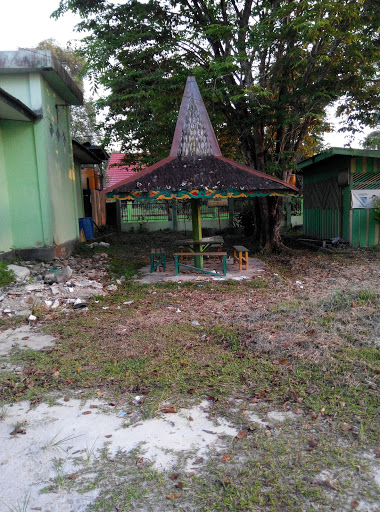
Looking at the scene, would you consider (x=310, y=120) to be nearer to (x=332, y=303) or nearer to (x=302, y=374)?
(x=332, y=303)

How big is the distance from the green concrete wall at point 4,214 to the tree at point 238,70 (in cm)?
377

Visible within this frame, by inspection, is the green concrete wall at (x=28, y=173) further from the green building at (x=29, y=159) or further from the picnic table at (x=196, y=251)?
the picnic table at (x=196, y=251)

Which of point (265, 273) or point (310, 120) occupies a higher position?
point (310, 120)

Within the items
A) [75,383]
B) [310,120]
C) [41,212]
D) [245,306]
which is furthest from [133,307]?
[310,120]

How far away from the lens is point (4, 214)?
376 inches

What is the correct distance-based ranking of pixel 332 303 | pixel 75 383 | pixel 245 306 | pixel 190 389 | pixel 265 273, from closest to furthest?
1. pixel 190 389
2. pixel 75 383
3. pixel 332 303
4. pixel 245 306
5. pixel 265 273

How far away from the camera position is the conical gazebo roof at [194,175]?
817 centimetres

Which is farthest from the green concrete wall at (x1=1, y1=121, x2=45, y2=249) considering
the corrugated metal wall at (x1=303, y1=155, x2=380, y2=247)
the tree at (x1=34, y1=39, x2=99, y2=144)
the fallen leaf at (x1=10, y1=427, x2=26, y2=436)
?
the tree at (x1=34, y1=39, x2=99, y2=144)

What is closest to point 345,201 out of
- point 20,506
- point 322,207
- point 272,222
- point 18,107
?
point 322,207

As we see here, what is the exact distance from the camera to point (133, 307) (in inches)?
267

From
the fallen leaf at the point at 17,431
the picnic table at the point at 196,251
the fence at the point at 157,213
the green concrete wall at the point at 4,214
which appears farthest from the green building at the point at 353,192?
the fallen leaf at the point at 17,431

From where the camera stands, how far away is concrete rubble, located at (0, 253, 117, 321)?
6.61 m

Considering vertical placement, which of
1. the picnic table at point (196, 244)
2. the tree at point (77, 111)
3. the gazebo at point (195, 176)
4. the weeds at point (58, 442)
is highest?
the tree at point (77, 111)

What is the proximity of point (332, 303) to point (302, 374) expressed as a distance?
6.70 feet
